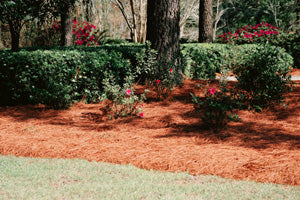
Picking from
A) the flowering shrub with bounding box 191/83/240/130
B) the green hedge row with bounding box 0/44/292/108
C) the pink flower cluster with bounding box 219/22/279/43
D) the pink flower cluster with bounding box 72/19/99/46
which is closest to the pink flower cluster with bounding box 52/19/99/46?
the pink flower cluster with bounding box 72/19/99/46

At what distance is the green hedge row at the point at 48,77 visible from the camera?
255 inches

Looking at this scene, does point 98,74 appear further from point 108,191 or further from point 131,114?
point 108,191

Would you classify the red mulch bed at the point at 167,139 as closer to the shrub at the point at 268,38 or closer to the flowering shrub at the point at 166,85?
the flowering shrub at the point at 166,85

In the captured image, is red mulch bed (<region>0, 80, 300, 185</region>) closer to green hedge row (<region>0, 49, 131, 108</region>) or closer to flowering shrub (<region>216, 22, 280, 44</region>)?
green hedge row (<region>0, 49, 131, 108</region>)

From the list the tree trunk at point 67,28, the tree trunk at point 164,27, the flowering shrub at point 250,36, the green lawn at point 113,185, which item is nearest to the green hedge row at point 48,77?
the tree trunk at point 164,27

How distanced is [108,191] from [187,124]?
2655 mm

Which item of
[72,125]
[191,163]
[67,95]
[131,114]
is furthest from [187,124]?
[67,95]

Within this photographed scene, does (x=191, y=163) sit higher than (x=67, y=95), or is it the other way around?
(x=67, y=95)

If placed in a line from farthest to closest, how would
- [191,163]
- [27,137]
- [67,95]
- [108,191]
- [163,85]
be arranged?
[163,85]
[67,95]
[27,137]
[191,163]
[108,191]

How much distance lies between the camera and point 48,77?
21.3ft

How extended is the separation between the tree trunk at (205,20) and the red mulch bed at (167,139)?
7537mm

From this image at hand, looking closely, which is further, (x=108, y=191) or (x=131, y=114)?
(x=131, y=114)

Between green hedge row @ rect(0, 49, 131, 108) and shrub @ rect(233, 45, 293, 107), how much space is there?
2929 mm

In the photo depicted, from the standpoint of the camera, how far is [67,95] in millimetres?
6395
